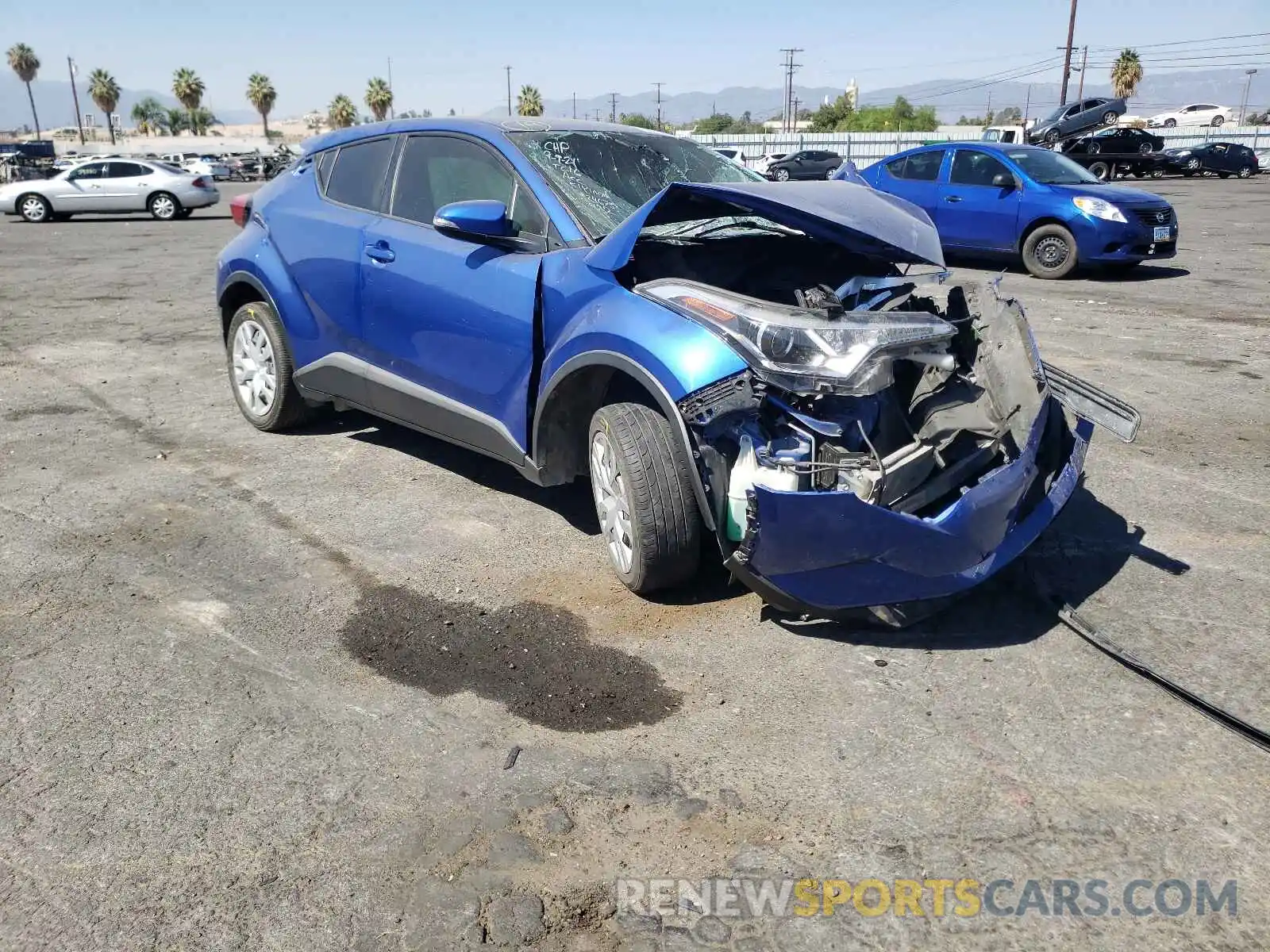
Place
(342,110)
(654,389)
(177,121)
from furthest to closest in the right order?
1. (177,121)
2. (342,110)
3. (654,389)

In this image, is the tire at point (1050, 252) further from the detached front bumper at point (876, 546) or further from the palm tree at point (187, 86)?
the palm tree at point (187, 86)

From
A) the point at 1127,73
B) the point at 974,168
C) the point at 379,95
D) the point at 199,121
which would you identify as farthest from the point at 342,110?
the point at 974,168

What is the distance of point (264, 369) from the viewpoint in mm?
5910

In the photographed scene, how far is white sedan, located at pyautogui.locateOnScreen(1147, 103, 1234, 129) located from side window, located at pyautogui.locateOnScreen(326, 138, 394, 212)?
64.0 metres

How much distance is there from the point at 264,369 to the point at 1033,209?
9471mm

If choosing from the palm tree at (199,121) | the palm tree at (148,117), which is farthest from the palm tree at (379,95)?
the palm tree at (148,117)

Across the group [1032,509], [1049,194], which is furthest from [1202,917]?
[1049,194]

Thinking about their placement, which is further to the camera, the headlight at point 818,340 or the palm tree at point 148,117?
the palm tree at point 148,117

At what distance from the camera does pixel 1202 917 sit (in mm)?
2299

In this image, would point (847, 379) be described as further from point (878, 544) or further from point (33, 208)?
point (33, 208)

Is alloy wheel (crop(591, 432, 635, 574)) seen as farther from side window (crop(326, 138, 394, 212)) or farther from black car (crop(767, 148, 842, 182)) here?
black car (crop(767, 148, 842, 182))

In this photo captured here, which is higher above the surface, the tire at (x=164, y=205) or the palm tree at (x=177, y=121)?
the palm tree at (x=177, y=121)

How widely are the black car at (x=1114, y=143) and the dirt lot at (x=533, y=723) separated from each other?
89.7ft

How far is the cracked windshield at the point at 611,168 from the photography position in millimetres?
4422
